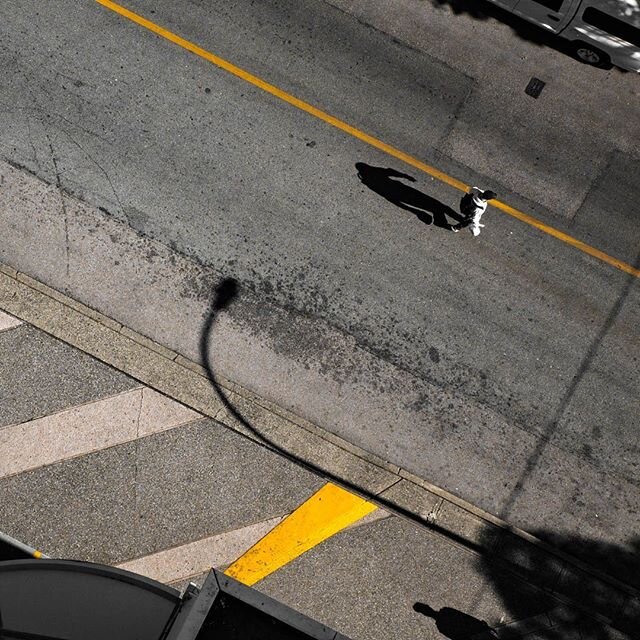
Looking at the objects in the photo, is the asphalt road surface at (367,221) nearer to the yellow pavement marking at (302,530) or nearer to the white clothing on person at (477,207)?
the white clothing on person at (477,207)

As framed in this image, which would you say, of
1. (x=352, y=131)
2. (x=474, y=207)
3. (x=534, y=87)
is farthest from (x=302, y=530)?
(x=534, y=87)

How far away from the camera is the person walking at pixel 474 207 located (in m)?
11.0

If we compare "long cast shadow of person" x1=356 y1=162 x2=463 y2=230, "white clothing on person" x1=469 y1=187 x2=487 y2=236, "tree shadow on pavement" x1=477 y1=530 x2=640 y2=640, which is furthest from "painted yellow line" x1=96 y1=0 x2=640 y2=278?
"tree shadow on pavement" x1=477 y1=530 x2=640 y2=640

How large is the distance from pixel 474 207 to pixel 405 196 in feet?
4.21

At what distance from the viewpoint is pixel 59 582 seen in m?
7.56

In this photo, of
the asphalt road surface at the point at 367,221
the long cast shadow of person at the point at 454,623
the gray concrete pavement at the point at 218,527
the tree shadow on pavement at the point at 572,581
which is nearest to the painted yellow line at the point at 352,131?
the asphalt road surface at the point at 367,221

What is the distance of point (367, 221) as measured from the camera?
11.8 meters

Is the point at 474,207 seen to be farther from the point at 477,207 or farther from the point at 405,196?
the point at 405,196

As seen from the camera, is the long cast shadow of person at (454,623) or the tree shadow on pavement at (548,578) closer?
the long cast shadow of person at (454,623)

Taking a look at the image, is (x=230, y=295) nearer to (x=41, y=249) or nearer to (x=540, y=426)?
(x=41, y=249)

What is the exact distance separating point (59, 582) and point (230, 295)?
5089 mm

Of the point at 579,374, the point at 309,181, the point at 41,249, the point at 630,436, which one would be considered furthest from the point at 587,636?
the point at 41,249

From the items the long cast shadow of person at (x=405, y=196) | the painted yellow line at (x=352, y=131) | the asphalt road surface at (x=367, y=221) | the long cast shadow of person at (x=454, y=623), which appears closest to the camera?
Result: the long cast shadow of person at (x=454, y=623)

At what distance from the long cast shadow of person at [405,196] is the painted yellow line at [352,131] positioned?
405 millimetres
